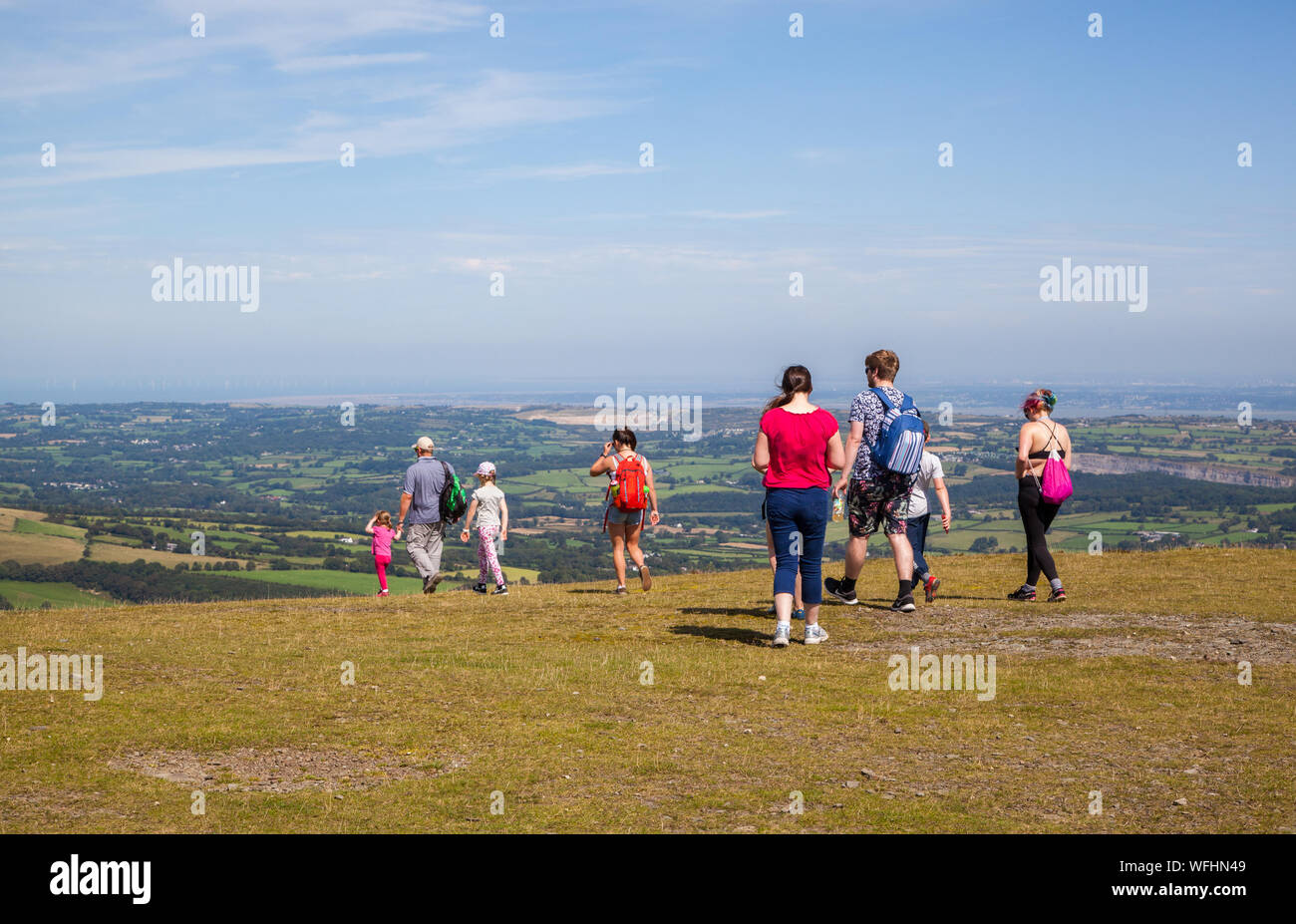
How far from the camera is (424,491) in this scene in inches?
678

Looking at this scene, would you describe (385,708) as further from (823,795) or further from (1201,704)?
(1201,704)

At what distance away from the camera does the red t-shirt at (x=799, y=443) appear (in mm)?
10867

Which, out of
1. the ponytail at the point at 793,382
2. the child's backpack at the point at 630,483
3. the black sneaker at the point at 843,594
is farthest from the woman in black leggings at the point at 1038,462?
the child's backpack at the point at 630,483

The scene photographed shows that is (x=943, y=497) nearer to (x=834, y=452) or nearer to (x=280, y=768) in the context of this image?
(x=834, y=452)

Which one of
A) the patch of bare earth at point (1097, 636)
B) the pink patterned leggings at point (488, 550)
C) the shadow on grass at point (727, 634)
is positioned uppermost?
the pink patterned leggings at point (488, 550)

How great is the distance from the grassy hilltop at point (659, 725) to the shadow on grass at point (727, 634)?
0.21 ft

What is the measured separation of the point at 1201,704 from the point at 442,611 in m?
9.36

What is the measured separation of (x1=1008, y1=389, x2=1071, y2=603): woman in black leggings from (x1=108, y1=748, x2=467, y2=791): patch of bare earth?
8916 mm

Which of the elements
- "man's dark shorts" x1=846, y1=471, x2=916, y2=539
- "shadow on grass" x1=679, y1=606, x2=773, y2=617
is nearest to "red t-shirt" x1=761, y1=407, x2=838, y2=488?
"man's dark shorts" x1=846, y1=471, x2=916, y2=539

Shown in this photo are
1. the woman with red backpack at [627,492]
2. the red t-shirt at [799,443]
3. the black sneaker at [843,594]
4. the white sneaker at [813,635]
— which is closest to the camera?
the red t-shirt at [799,443]

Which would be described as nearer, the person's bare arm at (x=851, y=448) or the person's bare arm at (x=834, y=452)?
the person's bare arm at (x=834, y=452)

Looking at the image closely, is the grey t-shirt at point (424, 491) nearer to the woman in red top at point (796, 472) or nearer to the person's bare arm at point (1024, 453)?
the woman in red top at point (796, 472)

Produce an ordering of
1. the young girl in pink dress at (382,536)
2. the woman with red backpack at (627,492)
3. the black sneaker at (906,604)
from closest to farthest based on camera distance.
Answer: the black sneaker at (906,604)
the woman with red backpack at (627,492)
the young girl in pink dress at (382,536)

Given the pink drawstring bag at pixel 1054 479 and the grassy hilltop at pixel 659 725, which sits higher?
the pink drawstring bag at pixel 1054 479
